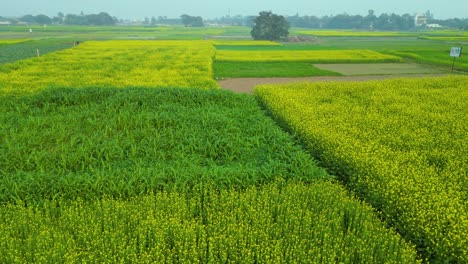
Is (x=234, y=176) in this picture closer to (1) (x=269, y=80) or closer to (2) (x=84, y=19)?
(1) (x=269, y=80)

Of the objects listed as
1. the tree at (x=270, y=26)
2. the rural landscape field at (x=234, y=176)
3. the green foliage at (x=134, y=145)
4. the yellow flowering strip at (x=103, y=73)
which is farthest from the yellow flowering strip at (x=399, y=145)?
the tree at (x=270, y=26)

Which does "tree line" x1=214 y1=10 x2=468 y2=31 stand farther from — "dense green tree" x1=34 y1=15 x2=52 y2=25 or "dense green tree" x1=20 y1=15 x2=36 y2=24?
"dense green tree" x1=20 y1=15 x2=36 y2=24

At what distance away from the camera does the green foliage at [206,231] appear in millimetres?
4730

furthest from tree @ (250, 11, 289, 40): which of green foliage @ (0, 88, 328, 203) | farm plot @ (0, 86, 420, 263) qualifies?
farm plot @ (0, 86, 420, 263)

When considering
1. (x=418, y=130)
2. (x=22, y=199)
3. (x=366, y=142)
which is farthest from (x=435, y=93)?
(x=22, y=199)

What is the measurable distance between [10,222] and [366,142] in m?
7.51

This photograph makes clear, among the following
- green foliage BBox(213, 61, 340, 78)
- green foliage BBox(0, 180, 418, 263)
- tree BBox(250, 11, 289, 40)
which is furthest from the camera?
tree BBox(250, 11, 289, 40)

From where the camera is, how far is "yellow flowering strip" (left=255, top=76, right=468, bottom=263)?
5.39 m

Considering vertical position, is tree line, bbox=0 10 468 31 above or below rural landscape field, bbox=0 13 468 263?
above

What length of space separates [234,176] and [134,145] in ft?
11.0

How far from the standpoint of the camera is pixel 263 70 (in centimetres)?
2634

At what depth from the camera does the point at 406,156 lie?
26.1ft

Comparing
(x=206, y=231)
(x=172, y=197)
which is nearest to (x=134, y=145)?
(x=172, y=197)

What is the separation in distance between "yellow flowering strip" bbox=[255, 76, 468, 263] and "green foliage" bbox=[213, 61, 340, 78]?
8.15m
